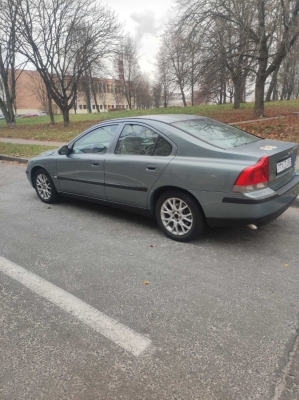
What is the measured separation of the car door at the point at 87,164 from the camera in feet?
14.6

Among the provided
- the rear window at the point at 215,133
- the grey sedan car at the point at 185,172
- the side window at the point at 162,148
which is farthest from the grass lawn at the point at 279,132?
the side window at the point at 162,148

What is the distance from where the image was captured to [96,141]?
466cm

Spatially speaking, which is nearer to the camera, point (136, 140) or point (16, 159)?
point (136, 140)

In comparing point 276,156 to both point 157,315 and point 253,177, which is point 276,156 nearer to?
point 253,177

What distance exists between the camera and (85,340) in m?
2.21

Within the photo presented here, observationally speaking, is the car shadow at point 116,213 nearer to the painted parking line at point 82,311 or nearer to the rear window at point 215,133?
the rear window at point 215,133

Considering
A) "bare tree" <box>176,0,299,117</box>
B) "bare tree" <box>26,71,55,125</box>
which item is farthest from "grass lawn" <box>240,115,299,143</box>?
"bare tree" <box>26,71,55,125</box>

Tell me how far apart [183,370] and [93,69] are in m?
25.0

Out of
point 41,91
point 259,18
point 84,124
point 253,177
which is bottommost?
point 253,177

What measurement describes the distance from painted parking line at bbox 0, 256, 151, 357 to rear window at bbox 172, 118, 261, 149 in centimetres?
225

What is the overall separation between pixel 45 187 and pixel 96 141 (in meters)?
1.56

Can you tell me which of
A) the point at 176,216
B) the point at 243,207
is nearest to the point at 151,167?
the point at 176,216

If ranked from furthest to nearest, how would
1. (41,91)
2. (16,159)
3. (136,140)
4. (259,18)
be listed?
1. (41,91)
2. (259,18)
3. (16,159)
4. (136,140)

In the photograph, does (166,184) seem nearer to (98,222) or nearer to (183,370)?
(98,222)
